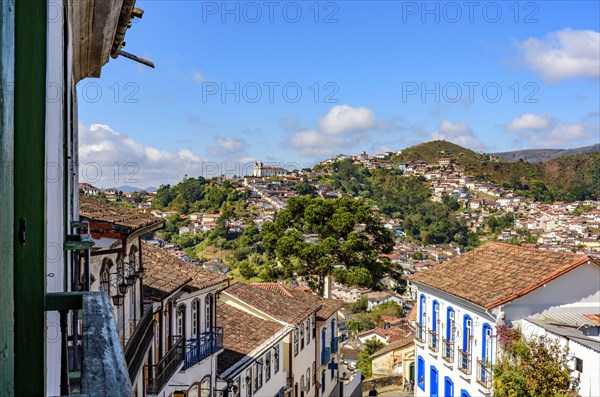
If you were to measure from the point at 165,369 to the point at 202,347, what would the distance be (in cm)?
269

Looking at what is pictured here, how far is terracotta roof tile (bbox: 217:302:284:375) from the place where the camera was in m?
17.9

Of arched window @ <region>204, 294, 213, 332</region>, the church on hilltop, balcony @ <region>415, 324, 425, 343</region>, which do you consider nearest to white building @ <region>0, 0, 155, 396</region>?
arched window @ <region>204, 294, 213, 332</region>

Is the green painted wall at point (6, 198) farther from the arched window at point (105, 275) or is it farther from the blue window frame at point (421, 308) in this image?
the blue window frame at point (421, 308)

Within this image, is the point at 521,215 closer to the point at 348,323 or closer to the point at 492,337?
the point at 348,323

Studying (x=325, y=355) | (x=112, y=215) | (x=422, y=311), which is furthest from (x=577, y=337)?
(x=325, y=355)

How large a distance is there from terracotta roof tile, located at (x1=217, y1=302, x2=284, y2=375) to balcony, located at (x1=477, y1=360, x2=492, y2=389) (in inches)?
283

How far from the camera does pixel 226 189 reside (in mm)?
106938

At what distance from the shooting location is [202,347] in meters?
14.9

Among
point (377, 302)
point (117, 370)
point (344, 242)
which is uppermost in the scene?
point (117, 370)

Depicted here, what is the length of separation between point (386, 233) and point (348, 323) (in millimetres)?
40056

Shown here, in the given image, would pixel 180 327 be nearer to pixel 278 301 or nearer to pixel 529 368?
pixel 529 368

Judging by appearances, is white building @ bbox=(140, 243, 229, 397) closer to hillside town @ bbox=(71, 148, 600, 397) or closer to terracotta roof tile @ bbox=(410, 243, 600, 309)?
hillside town @ bbox=(71, 148, 600, 397)

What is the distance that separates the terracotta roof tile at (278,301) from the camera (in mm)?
23094

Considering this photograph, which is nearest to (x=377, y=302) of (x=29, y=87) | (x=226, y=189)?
(x=226, y=189)
